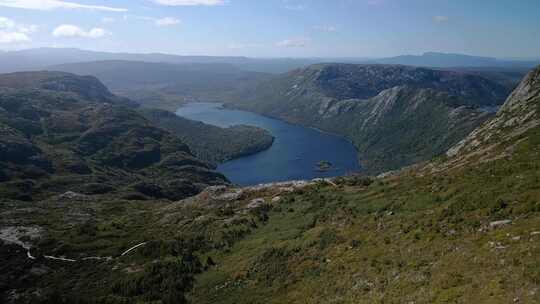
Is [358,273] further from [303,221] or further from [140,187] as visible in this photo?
[140,187]

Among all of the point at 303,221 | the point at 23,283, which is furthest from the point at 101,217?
the point at 303,221

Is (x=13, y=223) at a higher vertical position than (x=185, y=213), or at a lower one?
lower

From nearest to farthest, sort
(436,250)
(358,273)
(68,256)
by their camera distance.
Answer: (436,250)
(358,273)
(68,256)

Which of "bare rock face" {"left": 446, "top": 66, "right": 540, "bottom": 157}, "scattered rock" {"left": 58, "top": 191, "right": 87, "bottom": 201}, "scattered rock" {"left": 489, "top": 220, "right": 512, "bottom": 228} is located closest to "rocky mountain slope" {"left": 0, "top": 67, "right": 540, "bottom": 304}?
"scattered rock" {"left": 489, "top": 220, "right": 512, "bottom": 228}

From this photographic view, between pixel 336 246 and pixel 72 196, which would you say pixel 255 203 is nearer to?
pixel 336 246

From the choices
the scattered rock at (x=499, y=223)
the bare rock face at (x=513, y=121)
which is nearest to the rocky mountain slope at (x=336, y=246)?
the scattered rock at (x=499, y=223)

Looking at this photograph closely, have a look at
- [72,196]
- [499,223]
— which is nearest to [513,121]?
[499,223]

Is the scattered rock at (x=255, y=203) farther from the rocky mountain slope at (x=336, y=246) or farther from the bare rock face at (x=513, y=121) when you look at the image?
the bare rock face at (x=513, y=121)
